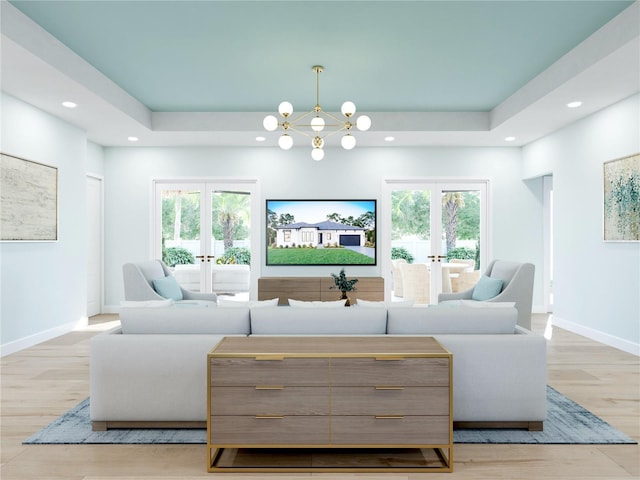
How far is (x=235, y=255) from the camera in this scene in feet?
24.1

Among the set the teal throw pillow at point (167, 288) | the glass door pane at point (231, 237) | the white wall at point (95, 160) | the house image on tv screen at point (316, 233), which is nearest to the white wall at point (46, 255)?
the white wall at point (95, 160)

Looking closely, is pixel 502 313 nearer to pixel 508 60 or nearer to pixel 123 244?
pixel 508 60

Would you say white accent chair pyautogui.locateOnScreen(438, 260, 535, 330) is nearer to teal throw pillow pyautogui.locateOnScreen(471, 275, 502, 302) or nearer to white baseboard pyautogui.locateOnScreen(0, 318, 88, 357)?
teal throw pillow pyautogui.locateOnScreen(471, 275, 502, 302)

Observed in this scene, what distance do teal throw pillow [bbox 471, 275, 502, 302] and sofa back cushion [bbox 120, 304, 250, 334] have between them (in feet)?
10.6

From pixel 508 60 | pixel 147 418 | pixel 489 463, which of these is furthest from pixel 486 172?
pixel 147 418

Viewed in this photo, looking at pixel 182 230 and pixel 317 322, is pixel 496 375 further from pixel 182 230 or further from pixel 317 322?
pixel 182 230

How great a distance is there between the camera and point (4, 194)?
15.0 ft

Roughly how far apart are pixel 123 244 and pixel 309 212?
2.93 meters

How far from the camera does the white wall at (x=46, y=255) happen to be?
4.67 m

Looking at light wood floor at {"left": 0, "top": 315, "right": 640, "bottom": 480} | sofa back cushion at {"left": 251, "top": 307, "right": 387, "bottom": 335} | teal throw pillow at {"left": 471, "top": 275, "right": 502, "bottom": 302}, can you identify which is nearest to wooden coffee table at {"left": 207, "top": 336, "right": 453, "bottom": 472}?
light wood floor at {"left": 0, "top": 315, "right": 640, "bottom": 480}

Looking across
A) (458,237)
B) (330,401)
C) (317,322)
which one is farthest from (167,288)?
(458,237)

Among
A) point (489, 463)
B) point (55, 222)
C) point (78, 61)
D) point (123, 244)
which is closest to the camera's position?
point (489, 463)

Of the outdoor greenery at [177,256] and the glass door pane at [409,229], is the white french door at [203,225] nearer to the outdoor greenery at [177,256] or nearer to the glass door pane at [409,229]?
the outdoor greenery at [177,256]

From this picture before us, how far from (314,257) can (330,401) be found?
5.03m
